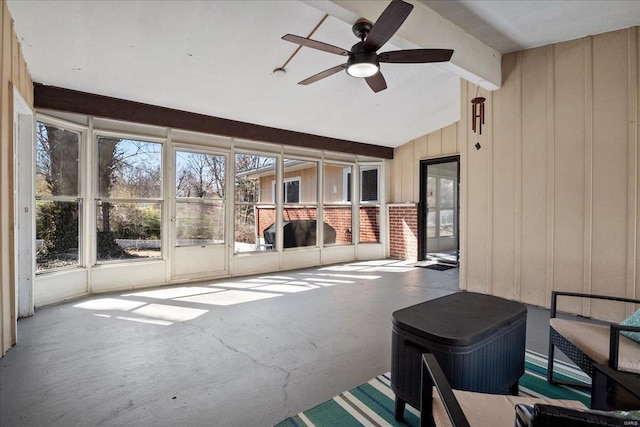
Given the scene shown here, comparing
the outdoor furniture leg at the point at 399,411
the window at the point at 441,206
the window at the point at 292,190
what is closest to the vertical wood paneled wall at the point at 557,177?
the outdoor furniture leg at the point at 399,411

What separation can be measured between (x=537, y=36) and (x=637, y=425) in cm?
424

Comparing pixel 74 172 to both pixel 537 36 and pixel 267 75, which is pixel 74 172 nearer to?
pixel 267 75

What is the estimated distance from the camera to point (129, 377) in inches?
91.0

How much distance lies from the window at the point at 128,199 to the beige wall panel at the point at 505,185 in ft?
16.4

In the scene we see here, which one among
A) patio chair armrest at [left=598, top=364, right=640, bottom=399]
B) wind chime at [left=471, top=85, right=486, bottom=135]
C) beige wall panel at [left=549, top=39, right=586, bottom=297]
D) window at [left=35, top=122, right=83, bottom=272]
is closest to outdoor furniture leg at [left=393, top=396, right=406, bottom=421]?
patio chair armrest at [left=598, top=364, right=640, bottom=399]

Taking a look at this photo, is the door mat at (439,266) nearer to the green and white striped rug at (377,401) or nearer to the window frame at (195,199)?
the green and white striped rug at (377,401)

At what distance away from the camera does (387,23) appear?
2.31 m

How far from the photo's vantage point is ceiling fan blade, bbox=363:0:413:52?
210 centimetres

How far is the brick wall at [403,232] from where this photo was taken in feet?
23.9

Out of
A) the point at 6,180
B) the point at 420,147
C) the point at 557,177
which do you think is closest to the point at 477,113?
the point at 557,177

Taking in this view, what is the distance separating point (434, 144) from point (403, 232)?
212cm

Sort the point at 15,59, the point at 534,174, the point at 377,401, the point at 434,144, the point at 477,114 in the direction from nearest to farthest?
the point at 377,401, the point at 15,59, the point at 534,174, the point at 477,114, the point at 434,144

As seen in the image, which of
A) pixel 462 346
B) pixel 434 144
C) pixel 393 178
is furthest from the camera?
pixel 393 178

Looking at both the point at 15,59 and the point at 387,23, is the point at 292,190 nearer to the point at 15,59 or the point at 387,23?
the point at 15,59
